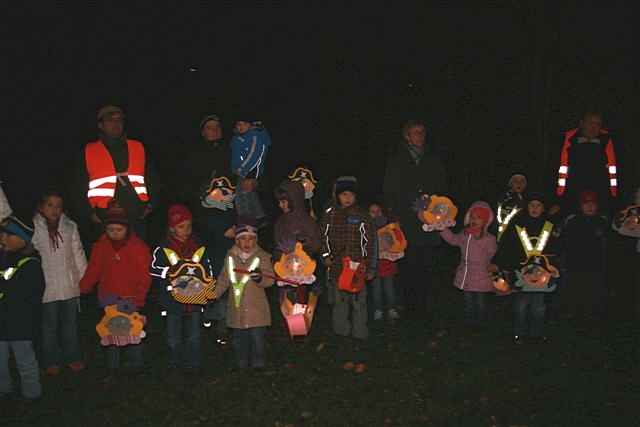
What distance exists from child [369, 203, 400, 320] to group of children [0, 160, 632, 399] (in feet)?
0.05

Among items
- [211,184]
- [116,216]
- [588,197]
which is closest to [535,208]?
[588,197]

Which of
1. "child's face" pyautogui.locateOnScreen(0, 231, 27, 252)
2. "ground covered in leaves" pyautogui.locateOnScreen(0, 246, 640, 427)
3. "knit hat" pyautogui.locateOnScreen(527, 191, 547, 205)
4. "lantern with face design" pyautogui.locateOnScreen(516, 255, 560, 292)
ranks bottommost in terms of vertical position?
"ground covered in leaves" pyautogui.locateOnScreen(0, 246, 640, 427)

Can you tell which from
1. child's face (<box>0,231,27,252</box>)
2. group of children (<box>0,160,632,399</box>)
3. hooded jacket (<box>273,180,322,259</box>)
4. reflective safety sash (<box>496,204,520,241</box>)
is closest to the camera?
child's face (<box>0,231,27,252</box>)

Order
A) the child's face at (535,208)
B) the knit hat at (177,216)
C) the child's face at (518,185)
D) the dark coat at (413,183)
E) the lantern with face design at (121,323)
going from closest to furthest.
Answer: the lantern with face design at (121,323), the knit hat at (177,216), the child's face at (535,208), the dark coat at (413,183), the child's face at (518,185)

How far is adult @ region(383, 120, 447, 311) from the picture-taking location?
1004 cm

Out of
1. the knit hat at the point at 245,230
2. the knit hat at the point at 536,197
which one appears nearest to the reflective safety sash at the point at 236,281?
the knit hat at the point at 245,230

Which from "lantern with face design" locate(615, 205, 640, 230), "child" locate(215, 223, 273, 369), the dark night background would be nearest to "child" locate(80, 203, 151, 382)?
"child" locate(215, 223, 273, 369)

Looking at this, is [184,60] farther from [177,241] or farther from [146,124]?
[177,241]

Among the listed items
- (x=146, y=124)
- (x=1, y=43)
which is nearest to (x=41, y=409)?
(x=1, y=43)

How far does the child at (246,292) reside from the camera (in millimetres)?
7988

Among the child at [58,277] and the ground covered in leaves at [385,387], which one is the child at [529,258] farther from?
the child at [58,277]

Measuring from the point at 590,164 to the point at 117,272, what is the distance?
19.2ft

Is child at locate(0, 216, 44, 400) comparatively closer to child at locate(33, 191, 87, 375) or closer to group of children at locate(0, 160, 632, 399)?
group of children at locate(0, 160, 632, 399)

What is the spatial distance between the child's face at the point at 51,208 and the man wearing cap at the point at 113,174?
1.45ft
